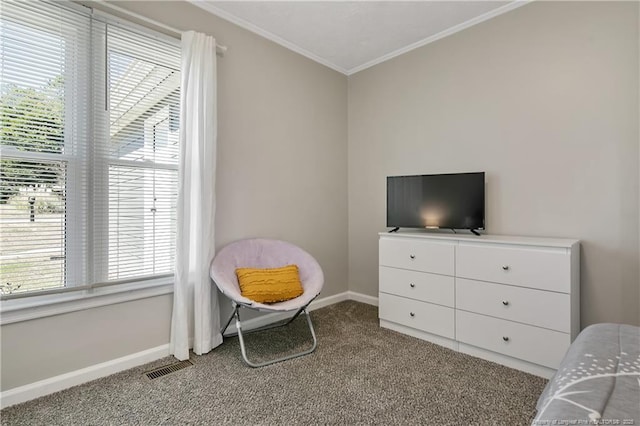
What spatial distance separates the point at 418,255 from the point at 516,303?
2.43 ft

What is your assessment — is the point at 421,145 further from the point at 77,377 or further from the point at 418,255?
the point at 77,377

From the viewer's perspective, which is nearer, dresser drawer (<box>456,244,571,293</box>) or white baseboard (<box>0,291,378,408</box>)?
white baseboard (<box>0,291,378,408</box>)

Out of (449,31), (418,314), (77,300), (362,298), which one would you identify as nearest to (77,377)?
(77,300)

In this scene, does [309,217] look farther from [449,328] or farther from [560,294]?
[560,294]

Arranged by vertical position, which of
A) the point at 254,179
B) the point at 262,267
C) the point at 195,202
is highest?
the point at 254,179

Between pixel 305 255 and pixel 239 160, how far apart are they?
3.29 feet

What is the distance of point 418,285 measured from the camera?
263 centimetres

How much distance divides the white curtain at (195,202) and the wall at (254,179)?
0.17m

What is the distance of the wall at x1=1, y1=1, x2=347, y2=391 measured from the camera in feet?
6.26

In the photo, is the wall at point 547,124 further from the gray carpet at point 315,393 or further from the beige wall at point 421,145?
the gray carpet at point 315,393

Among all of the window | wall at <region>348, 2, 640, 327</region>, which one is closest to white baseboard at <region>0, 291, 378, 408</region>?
the window

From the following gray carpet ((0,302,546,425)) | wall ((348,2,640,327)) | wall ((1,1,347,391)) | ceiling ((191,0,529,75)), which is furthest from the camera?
ceiling ((191,0,529,75))

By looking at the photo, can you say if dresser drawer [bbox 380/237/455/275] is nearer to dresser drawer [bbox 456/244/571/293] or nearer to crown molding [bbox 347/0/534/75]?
dresser drawer [bbox 456/244/571/293]

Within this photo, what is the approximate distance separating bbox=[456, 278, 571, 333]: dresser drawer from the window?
2.20 meters
